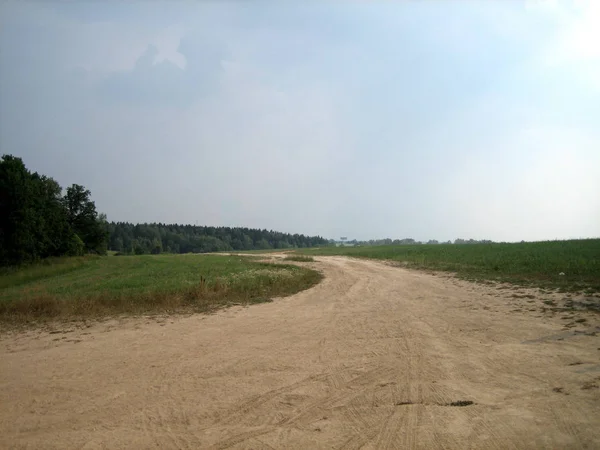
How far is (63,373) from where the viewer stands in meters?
7.70

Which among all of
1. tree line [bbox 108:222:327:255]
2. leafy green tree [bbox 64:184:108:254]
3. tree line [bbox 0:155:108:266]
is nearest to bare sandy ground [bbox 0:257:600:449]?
tree line [bbox 0:155:108:266]

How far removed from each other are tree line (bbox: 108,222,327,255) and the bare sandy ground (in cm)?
10228

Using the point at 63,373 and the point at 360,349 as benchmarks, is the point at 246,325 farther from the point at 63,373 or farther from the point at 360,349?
the point at 63,373

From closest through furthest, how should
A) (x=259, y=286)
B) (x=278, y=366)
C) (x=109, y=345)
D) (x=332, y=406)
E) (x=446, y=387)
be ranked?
1. (x=332, y=406)
2. (x=446, y=387)
3. (x=278, y=366)
4. (x=109, y=345)
5. (x=259, y=286)

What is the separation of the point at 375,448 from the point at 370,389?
5.59ft

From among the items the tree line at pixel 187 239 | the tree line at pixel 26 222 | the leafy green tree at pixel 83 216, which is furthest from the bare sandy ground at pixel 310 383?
the tree line at pixel 187 239

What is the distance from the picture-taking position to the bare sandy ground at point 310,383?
4.99m

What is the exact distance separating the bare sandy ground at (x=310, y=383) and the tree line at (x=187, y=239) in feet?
336

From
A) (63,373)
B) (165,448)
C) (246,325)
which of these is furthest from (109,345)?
(165,448)

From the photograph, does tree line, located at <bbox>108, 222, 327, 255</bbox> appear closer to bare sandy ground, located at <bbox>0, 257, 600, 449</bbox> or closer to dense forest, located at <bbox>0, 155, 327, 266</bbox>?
dense forest, located at <bbox>0, 155, 327, 266</bbox>

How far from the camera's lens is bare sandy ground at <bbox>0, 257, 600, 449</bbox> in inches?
196

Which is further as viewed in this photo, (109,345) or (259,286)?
(259,286)

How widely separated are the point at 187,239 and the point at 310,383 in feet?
487

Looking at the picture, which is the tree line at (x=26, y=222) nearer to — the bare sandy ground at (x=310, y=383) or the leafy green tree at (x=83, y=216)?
the leafy green tree at (x=83, y=216)
